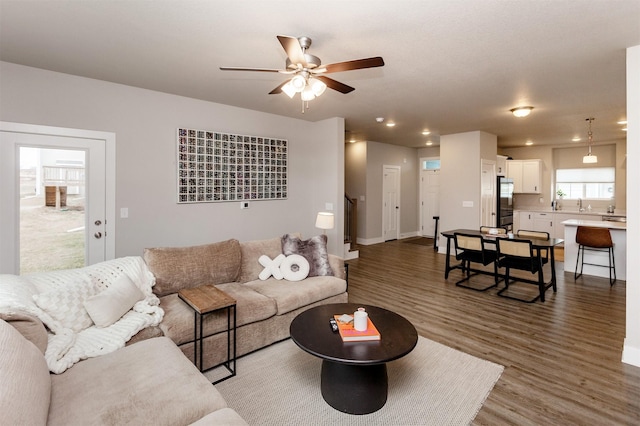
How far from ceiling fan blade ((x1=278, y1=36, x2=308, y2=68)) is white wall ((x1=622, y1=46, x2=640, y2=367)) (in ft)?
8.98

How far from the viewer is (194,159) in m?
4.37

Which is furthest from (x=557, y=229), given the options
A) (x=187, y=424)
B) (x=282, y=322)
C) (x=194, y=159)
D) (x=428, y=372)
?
(x=187, y=424)

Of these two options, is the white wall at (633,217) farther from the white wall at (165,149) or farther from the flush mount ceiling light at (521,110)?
the white wall at (165,149)

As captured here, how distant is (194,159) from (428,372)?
3759 millimetres

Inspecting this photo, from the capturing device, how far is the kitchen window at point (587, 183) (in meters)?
7.87

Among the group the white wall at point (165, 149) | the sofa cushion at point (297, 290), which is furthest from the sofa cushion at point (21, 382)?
the white wall at point (165, 149)

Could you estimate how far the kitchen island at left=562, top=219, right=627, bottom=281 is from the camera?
16.1ft

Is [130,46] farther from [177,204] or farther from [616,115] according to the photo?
[616,115]

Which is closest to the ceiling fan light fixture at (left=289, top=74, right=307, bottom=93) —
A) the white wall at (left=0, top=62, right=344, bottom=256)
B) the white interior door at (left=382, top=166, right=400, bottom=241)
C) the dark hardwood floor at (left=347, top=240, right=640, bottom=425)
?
the white wall at (left=0, top=62, right=344, bottom=256)

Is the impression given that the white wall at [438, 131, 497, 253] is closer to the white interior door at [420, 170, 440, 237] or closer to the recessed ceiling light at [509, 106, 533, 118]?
the recessed ceiling light at [509, 106, 533, 118]

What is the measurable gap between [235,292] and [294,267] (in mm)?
764

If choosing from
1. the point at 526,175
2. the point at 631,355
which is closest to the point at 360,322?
the point at 631,355

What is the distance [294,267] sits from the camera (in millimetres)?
3557

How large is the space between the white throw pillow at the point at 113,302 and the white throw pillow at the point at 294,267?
142 centimetres
